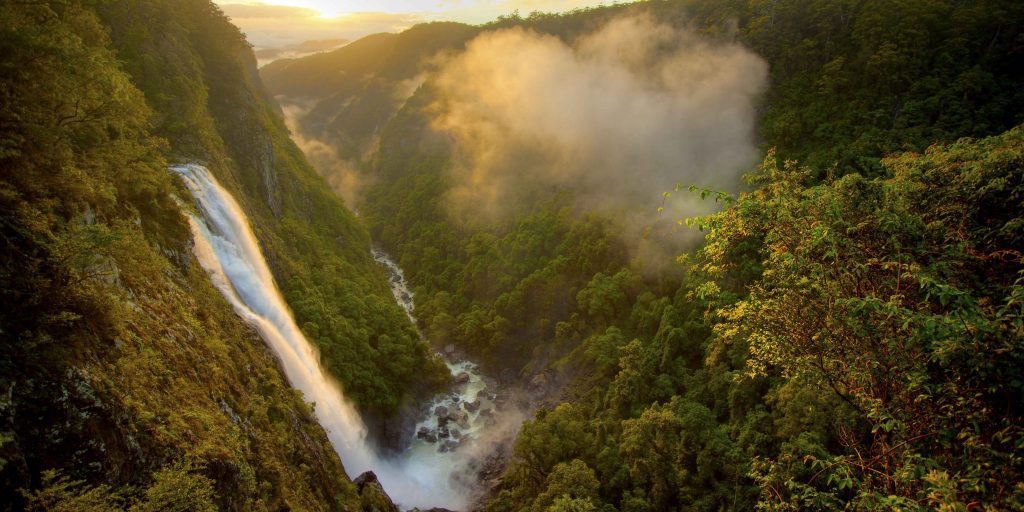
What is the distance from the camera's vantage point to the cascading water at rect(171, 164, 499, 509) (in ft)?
96.2

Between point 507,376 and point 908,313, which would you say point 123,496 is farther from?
point 507,376

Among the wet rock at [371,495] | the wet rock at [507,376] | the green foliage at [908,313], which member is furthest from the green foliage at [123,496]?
the wet rock at [507,376]

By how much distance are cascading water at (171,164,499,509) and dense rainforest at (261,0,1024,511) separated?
5.86 m

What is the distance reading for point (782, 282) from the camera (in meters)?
10.7

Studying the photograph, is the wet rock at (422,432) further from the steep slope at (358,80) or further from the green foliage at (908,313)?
the steep slope at (358,80)

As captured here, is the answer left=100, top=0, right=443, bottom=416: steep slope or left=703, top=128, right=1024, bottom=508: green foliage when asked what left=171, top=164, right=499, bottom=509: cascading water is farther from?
left=703, top=128, right=1024, bottom=508: green foliage

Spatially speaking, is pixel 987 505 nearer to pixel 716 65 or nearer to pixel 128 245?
pixel 128 245

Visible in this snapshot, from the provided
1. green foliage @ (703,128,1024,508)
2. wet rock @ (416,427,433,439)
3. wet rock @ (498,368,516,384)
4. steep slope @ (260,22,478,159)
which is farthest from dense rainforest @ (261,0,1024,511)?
steep slope @ (260,22,478,159)

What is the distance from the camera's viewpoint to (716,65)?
6756cm

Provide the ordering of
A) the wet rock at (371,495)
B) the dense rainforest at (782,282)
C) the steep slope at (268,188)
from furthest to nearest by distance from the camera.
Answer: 1. the steep slope at (268,188)
2. the wet rock at (371,495)
3. the dense rainforest at (782,282)

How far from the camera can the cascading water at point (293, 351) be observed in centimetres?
2931

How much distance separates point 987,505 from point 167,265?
2521cm

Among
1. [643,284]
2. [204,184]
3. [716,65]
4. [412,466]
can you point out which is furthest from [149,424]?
[716,65]

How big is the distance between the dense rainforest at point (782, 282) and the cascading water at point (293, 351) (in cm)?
586
